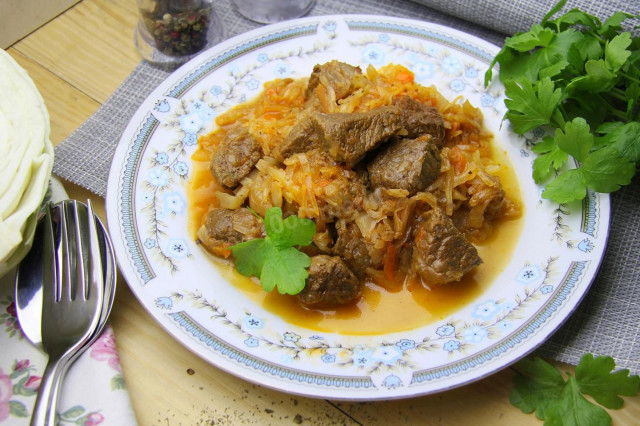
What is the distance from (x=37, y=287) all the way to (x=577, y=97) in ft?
11.5

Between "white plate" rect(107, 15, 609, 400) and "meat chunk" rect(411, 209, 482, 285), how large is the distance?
214 millimetres

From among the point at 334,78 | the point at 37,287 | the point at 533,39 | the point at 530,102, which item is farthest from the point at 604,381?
the point at 37,287

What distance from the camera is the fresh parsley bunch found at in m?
3.74

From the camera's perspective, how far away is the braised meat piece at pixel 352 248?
12.9ft

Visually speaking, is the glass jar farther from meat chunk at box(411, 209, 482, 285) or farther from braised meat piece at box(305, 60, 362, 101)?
meat chunk at box(411, 209, 482, 285)

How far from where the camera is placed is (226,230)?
3975 mm

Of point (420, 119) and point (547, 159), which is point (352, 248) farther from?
point (547, 159)

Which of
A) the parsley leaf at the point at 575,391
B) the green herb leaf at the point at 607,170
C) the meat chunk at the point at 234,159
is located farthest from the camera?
the meat chunk at the point at 234,159

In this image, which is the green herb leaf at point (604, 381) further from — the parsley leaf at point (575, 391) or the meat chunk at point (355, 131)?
the meat chunk at point (355, 131)

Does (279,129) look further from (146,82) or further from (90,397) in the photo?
(90,397)

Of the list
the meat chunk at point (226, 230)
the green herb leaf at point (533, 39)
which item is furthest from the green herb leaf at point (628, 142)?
the meat chunk at point (226, 230)

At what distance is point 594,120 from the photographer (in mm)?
4207

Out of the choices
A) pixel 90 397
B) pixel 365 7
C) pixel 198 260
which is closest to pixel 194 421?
pixel 90 397

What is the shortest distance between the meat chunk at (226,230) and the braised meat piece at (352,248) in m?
0.49
